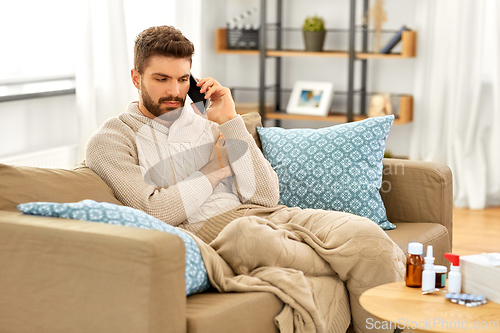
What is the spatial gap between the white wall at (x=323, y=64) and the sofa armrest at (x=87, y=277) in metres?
3.12

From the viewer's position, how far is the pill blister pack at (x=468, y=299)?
1.40m

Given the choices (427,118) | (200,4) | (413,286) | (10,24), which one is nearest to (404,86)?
(427,118)

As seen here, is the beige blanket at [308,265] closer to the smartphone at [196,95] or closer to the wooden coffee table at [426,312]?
the wooden coffee table at [426,312]

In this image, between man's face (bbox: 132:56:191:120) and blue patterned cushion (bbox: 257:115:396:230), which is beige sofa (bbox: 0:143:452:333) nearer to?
man's face (bbox: 132:56:191:120)

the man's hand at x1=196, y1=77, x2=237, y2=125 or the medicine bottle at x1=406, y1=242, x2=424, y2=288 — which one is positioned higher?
the man's hand at x1=196, y1=77, x2=237, y2=125

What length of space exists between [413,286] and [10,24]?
2.21m

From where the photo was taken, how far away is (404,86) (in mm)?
4363

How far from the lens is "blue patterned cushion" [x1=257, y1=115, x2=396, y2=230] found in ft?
7.19

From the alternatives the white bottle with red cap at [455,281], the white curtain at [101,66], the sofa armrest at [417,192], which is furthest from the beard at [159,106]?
the white curtain at [101,66]

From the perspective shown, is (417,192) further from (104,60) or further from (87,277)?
(104,60)

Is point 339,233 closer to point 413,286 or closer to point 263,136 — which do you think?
point 413,286

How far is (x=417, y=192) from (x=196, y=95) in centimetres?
87

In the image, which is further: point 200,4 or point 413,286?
point 200,4

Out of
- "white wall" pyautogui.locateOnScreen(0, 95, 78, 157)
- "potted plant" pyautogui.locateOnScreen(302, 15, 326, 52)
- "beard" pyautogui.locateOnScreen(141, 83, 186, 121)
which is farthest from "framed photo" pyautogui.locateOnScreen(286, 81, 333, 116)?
"beard" pyautogui.locateOnScreen(141, 83, 186, 121)
